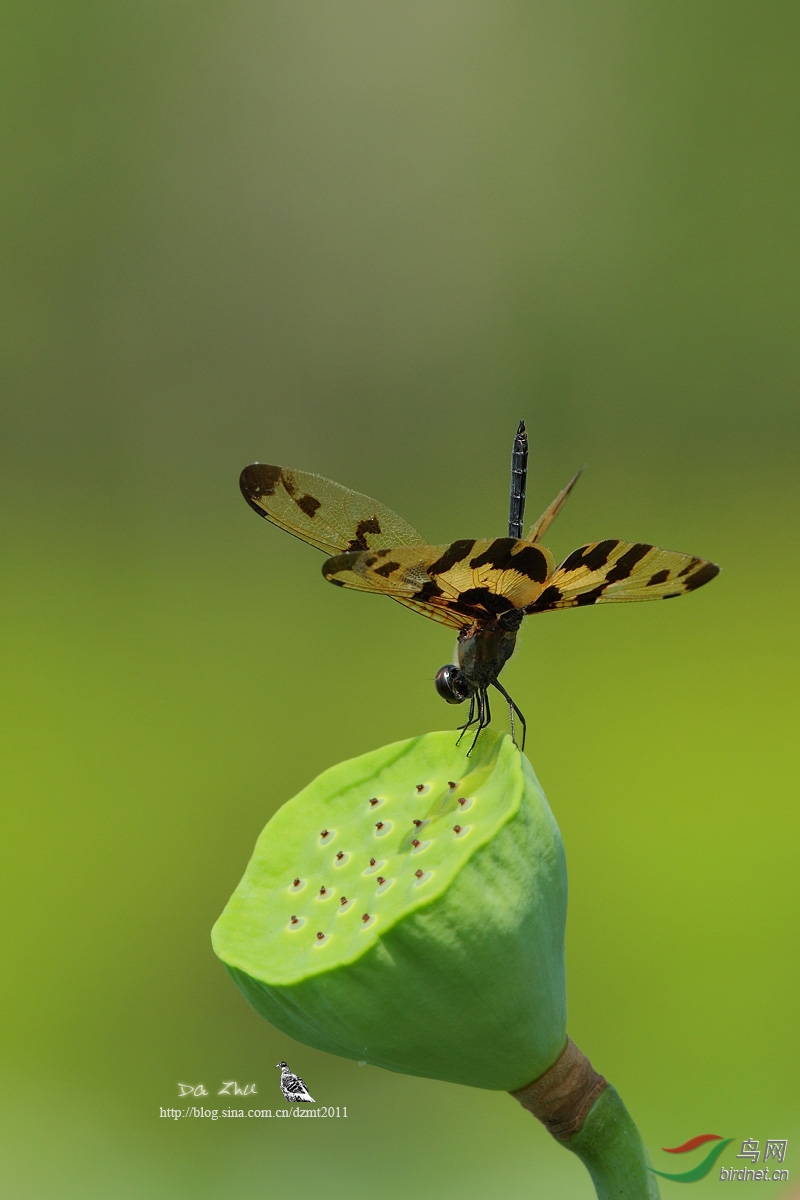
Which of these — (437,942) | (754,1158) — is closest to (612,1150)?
(437,942)

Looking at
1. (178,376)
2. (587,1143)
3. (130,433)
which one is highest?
(178,376)

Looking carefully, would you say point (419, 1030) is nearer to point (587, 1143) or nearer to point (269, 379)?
point (587, 1143)

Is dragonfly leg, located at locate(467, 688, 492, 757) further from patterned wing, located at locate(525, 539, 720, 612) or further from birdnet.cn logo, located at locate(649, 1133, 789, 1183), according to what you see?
birdnet.cn logo, located at locate(649, 1133, 789, 1183)

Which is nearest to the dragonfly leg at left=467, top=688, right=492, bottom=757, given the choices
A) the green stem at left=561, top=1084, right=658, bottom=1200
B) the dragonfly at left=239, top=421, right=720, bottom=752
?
the dragonfly at left=239, top=421, right=720, bottom=752

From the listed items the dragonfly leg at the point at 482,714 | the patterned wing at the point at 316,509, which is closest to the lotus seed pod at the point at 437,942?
the dragonfly leg at the point at 482,714

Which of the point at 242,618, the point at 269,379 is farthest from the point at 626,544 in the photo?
the point at 269,379

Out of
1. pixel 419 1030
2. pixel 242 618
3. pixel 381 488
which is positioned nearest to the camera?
pixel 419 1030

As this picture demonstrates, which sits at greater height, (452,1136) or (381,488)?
(381,488)

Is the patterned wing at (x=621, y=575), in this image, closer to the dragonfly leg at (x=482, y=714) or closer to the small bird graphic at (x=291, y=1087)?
the dragonfly leg at (x=482, y=714)
